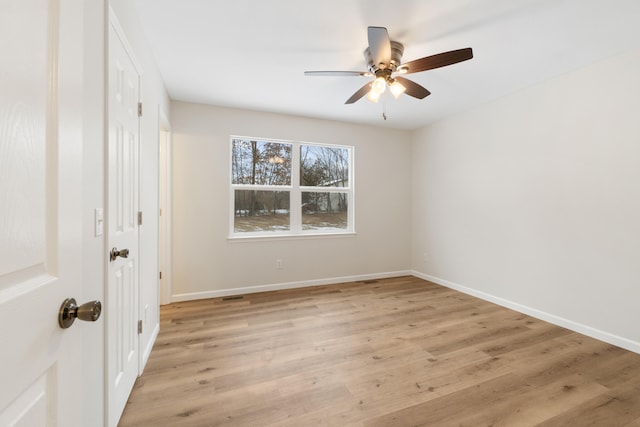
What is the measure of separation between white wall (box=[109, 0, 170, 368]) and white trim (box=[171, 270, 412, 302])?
83 cm

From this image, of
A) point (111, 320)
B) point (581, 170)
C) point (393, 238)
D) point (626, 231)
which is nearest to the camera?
point (111, 320)

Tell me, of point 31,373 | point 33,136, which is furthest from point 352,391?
point 33,136

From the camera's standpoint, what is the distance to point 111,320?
140 cm

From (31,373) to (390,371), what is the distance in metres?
2.03

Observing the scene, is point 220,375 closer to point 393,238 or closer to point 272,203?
point 272,203

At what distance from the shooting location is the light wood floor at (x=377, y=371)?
1.59 m

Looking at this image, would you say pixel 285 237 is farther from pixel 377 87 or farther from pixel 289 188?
pixel 377 87

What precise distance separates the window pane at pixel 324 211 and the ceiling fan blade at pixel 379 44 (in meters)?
2.36

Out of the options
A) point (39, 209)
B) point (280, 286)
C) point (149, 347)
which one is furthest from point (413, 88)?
point (149, 347)

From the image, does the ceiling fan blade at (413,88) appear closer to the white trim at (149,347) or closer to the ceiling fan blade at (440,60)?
the ceiling fan blade at (440,60)

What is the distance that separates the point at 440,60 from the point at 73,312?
2.33m

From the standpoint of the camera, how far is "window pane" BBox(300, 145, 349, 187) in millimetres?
4094

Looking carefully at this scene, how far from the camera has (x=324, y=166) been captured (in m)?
4.23

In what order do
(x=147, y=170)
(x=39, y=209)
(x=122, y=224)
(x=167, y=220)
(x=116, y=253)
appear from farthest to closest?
(x=167, y=220) < (x=147, y=170) < (x=122, y=224) < (x=116, y=253) < (x=39, y=209)
